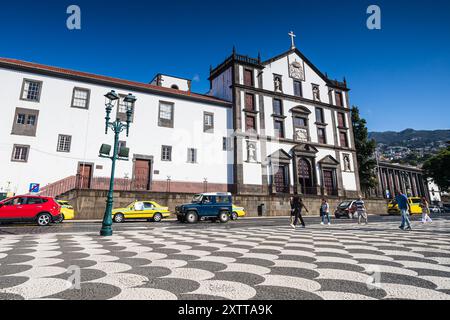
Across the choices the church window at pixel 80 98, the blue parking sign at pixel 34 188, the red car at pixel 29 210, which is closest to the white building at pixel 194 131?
the church window at pixel 80 98

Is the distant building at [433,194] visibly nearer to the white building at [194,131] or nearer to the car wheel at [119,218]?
the white building at [194,131]

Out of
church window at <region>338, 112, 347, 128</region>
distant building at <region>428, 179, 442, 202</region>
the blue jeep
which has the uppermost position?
church window at <region>338, 112, 347, 128</region>

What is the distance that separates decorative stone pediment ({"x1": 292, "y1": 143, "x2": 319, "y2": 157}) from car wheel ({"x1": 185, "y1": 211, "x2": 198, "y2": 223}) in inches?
674

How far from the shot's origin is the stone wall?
706 inches

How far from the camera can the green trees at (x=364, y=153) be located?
1430 inches

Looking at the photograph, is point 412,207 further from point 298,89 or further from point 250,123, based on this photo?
point 250,123

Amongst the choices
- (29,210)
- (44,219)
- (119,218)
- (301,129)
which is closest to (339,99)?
(301,129)

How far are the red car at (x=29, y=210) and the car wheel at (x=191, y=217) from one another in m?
6.85

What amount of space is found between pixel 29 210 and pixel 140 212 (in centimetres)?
617

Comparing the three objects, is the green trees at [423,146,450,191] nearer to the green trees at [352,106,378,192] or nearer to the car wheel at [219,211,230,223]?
the green trees at [352,106,378,192]

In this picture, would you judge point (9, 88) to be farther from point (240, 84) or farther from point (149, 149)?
point (240, 84)

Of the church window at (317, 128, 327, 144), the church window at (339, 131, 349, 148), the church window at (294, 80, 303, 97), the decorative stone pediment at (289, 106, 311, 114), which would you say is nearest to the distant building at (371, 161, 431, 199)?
the church window at (339, 131, 349, 148)

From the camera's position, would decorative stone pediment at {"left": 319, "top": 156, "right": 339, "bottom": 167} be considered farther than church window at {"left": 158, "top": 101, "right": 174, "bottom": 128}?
Yes
